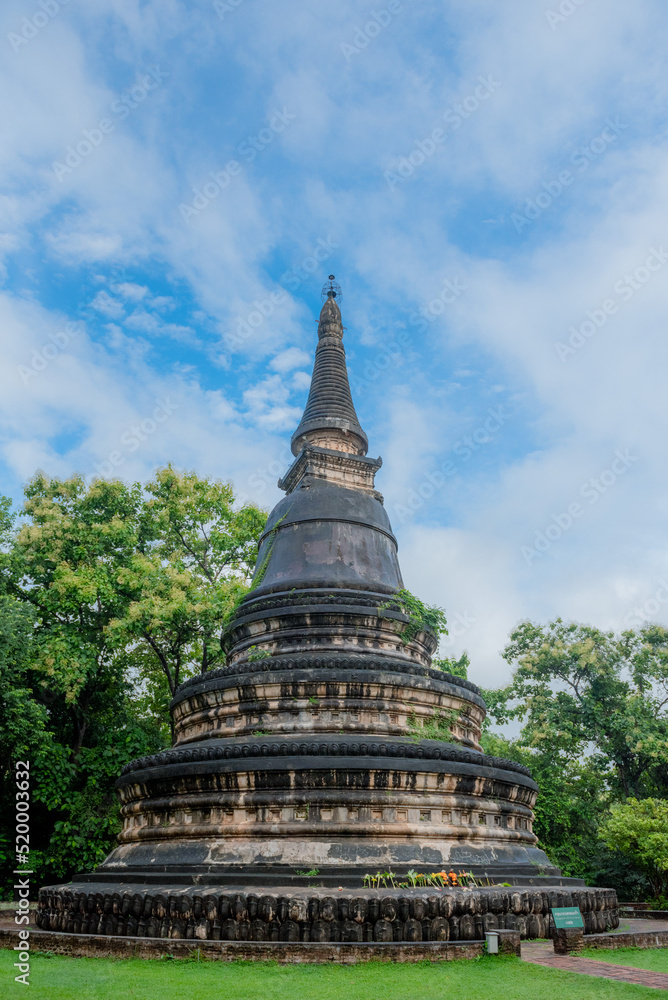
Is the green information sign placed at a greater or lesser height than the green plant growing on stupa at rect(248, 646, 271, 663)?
lesser

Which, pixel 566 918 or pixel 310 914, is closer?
pixel 310 914

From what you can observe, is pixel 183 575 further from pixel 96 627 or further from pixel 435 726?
pixel 435 726

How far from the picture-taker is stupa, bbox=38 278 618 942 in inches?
370

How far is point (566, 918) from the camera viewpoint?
30.4 feet

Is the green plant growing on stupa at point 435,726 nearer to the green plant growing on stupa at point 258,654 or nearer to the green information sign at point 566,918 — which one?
the green plant growing on stupa at point 258,654

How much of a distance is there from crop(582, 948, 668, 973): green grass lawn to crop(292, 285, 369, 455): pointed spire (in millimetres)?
16932

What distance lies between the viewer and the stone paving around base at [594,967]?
748cm

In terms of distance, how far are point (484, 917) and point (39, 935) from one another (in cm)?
621

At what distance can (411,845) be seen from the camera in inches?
448

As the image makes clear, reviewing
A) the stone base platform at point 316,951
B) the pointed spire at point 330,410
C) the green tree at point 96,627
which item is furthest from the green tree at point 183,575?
the stone base platform at point 316,951

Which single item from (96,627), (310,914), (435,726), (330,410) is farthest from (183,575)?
(310,914)

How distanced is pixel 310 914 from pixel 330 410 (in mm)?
18063

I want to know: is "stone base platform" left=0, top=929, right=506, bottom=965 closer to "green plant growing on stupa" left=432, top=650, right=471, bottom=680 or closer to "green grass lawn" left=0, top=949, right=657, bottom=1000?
"green grass lawn" left=0, top=949, right=657, bottom=1000

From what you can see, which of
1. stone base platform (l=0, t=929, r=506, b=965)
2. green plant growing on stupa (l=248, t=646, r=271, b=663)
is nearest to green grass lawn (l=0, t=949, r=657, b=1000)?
stone base platform (l=0, t=929, r=506, b=965)
